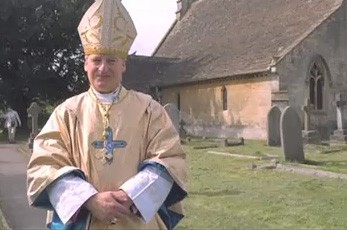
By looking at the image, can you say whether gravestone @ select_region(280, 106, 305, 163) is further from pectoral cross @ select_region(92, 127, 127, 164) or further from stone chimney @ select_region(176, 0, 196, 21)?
stone chimney @ select_region(176, 0, 196, 21)

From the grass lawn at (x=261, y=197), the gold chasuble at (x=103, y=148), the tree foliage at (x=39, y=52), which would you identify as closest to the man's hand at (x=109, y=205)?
the gold chasuble at (x=103, y=148)

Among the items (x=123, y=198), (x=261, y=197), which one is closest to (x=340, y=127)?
(x=261, y=197)

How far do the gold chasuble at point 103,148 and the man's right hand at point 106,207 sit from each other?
10cm

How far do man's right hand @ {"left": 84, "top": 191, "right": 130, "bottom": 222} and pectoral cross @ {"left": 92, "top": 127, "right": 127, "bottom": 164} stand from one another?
251 mm

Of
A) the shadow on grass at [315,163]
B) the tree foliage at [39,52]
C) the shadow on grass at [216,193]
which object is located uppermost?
the tree foliage at [39,52]

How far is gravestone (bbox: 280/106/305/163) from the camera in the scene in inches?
593

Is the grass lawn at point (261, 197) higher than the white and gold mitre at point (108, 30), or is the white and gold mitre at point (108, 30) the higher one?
the white and gold mitre at point (108, 30)

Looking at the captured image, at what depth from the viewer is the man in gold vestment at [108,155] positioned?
3209mm

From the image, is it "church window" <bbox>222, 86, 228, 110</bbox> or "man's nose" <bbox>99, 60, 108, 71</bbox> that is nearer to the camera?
"man's nose" <bbox>99, 60, 108, 71</bbox>

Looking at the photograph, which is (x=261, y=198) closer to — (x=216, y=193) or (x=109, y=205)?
(x=216, y=193)

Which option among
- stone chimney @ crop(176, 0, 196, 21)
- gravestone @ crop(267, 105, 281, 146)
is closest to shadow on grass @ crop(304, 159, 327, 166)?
gravestone @ crop(267, 105, 281, 146)

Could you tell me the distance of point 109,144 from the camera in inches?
132

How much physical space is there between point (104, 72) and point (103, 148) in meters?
0.46

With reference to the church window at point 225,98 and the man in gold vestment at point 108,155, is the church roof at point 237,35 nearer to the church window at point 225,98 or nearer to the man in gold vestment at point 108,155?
the church window at point 225,98
